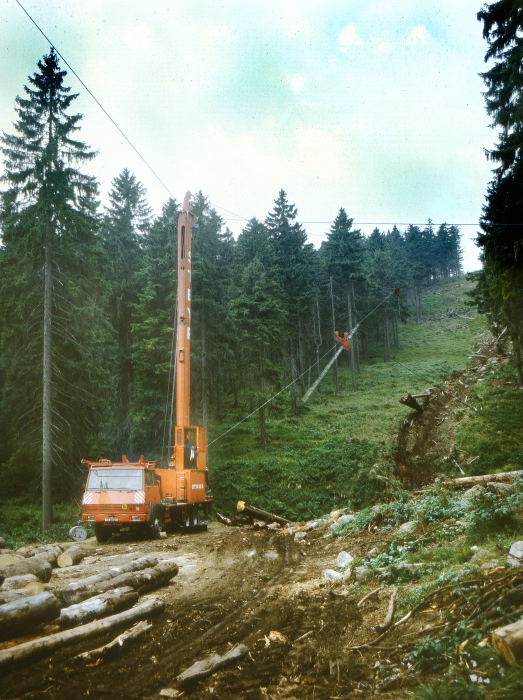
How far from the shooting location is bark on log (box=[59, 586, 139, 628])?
20.7 ft

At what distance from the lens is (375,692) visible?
4.24 metres

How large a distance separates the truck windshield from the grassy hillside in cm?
983

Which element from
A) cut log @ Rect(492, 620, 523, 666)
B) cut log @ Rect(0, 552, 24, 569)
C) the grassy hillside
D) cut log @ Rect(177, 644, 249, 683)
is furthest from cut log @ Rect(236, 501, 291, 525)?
cut log @ Rect(492, 620, 523, 666)

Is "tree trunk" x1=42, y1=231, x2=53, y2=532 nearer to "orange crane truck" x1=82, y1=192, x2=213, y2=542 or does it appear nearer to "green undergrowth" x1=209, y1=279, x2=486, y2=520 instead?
"orange crane truck" x1=82, y1=192, x2=213, y2=542

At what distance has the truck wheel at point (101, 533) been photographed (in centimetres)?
1526

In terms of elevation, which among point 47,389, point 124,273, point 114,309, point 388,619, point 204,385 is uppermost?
point 124,273

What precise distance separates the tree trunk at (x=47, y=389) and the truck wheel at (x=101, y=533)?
3.68 meters

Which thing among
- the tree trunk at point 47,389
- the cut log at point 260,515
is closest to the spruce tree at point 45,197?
the tree trunk at point 47,389

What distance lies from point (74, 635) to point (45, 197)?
17.8m

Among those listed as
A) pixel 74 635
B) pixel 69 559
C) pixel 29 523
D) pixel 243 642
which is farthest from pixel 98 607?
pixel 29 523

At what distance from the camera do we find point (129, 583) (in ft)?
26.7

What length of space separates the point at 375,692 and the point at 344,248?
153 feet

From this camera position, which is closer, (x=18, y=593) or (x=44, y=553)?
(x=18, y=593)

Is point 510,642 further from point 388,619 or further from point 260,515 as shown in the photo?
point 260,515
